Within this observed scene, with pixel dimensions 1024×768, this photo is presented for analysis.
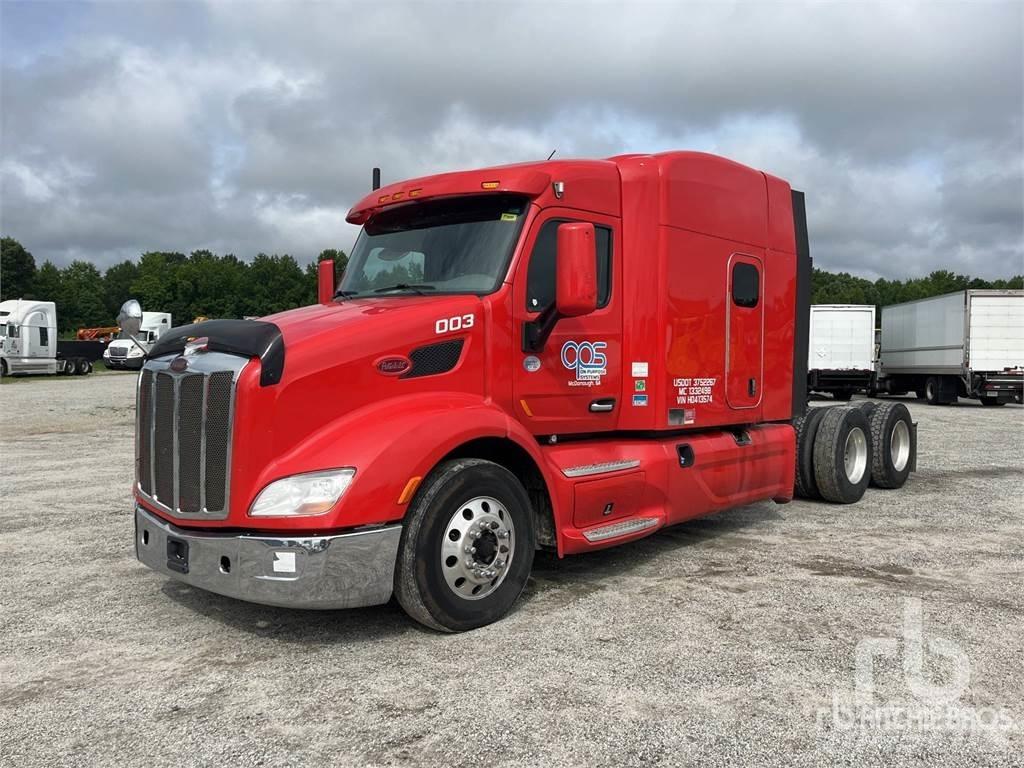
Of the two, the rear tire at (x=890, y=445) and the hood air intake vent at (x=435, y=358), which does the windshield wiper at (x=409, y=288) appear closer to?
the hood air intake vent at (x=435, y=358)

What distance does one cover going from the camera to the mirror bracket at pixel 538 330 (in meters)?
5.37

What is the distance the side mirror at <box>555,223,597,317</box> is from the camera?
5.01 meters

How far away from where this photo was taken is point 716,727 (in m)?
3.55

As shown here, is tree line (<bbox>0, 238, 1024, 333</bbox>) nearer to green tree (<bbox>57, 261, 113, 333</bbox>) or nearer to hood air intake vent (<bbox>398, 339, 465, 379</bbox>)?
green tree (<bbox>57, 261, 113, 333</bbox>)

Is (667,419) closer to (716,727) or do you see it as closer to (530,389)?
(530,389)

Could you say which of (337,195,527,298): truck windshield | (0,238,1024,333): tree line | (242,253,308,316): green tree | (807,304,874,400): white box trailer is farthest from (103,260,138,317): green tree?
(337,195,527,298): truck windshield

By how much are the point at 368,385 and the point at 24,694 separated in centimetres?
222

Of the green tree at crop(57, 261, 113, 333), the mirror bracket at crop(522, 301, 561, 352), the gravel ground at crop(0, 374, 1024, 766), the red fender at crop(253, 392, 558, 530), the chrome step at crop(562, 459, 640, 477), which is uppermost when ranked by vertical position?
the green tree at crop(57, 261, 113, 333)

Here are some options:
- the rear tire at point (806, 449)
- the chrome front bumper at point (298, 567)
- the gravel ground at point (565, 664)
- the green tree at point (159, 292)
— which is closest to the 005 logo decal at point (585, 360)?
the gravel ground at point (565, 664)

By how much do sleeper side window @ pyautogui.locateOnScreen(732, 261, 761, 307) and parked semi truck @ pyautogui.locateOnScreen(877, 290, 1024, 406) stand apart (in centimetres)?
1931

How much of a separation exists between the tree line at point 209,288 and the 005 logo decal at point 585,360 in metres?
91.5

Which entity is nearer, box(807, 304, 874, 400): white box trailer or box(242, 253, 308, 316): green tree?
box(807, 304, 874, 400): white box trailer

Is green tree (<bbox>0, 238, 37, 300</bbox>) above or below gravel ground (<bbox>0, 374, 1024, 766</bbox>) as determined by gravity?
above

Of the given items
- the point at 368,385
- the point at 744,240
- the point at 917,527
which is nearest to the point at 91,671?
the point at 368,385
